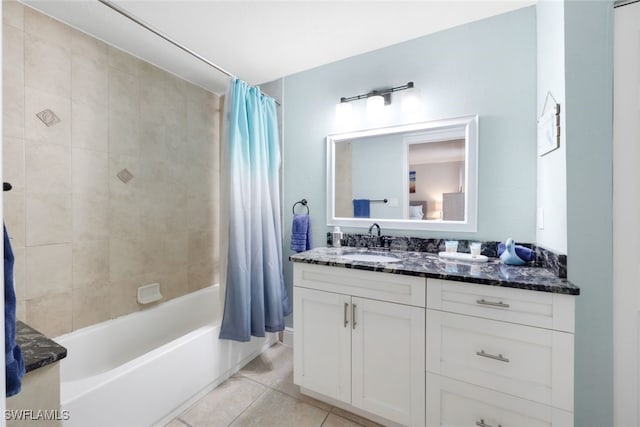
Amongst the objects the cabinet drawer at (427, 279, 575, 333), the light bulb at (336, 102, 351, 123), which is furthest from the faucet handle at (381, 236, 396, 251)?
the light bulb at (336, 102, 351, 123)

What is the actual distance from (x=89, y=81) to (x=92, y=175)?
0.60 metres

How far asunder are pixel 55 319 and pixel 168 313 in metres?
0.68

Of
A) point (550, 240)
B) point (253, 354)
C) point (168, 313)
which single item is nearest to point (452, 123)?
point (550, 240)

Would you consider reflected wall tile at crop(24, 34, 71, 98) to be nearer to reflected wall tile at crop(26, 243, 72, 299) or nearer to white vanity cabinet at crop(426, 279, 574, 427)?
reflected wall tile at crop(26, 243, 72, 299)

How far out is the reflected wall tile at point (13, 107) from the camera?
5.13 feet

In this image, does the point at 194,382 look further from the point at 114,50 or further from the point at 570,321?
the point at 114,50

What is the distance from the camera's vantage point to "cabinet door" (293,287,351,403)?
1.63m

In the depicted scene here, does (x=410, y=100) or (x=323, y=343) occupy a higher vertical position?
(x=410, y=100)

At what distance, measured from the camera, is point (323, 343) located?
1.70 meters

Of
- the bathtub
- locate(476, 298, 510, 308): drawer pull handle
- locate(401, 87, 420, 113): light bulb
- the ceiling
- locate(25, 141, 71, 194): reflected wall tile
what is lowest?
the bathtub

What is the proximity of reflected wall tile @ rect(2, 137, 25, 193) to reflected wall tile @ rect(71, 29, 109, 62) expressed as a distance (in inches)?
25.9

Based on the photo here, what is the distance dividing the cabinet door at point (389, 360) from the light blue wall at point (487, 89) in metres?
0.71

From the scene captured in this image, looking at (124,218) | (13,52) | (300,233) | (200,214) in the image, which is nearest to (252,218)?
(300,233)

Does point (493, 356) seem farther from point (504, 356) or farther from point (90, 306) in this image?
point (90, 306)
